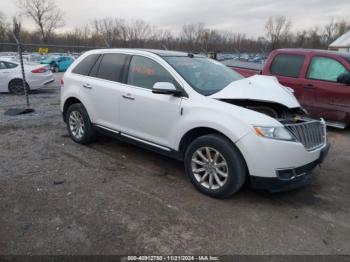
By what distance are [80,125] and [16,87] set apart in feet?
24.9

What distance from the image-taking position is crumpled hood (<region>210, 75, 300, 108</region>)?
3830mm

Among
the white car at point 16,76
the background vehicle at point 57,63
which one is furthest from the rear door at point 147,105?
the background vehicle at point 57,63

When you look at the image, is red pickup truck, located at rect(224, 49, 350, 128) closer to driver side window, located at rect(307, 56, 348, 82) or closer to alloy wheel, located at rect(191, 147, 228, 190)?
driver side window, located at rect(307, 56, 348, 82)

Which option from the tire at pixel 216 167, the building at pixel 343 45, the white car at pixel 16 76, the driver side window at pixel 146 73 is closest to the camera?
the tire at pixel 216 167

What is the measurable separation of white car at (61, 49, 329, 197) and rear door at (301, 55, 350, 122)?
314 cm

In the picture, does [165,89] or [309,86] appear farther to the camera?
[309,86]

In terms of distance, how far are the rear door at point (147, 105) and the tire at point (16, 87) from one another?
28.4 feet

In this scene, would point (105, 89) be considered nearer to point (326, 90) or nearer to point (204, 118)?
point (204, 118)

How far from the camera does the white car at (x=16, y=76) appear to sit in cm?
1137

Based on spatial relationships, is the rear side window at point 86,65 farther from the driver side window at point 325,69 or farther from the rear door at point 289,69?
the driver side window at point 325,69

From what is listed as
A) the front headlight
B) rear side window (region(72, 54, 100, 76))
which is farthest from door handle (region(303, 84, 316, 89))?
rear side window (region(72, 54, 100, 76))

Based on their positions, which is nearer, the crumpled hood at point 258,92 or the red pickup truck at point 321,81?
the crumpled hood at point 258,92

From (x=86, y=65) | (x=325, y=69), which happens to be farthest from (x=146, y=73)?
(x=325, y=69)

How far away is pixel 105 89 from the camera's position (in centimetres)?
487
